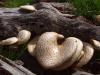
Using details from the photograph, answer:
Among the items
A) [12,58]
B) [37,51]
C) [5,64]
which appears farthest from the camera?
[12,58]

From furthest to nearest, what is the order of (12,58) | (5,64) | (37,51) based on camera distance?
1. (12,58)
2. (37,51)
3. (5,64)

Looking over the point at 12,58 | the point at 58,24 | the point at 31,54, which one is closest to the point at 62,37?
the point at 58,24

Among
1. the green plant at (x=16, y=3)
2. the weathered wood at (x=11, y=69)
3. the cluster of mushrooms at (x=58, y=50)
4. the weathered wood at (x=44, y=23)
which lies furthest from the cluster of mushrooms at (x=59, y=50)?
the green plant at (x=16, y=3)

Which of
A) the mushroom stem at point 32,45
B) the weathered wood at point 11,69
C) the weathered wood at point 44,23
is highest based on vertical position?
the weathered wood at point 44,23

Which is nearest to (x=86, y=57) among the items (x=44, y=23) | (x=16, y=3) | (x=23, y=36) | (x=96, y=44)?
(x=96, y=44)

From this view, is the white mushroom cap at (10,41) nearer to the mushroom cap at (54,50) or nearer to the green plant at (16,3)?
the mushroom cap at (54,50)

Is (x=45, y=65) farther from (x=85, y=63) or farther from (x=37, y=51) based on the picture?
(x=85, y=63)
